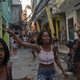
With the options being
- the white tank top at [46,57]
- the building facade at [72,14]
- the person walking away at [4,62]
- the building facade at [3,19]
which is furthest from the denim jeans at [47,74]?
the building facade at [72,14]

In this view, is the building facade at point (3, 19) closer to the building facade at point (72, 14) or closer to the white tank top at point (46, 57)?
the building facade at point (72, 14)

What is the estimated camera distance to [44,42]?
6316 mm

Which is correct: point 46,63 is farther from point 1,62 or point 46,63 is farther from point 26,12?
point 26,12

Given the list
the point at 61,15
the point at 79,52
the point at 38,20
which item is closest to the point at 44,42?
the point at 79,52

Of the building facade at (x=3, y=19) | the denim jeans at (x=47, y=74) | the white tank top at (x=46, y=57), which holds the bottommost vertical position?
the denim jeans at (x=47, y=74)

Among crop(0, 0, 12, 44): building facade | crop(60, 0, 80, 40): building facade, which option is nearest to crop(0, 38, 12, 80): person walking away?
crop(0, 0, 12, 44): building facade

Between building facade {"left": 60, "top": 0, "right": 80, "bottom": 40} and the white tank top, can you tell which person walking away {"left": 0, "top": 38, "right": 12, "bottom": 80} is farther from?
building facade {"left": 60, "top": 0, "right": 80, "bottom": 40}

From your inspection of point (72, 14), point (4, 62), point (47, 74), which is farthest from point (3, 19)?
point (4, 62)

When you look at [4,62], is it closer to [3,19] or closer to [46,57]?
[46,57]

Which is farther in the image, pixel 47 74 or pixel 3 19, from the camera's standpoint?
pixel 3 19

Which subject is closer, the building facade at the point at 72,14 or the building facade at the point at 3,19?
the building facade at the point at 3,19

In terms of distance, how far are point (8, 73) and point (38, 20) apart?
48.1 metres

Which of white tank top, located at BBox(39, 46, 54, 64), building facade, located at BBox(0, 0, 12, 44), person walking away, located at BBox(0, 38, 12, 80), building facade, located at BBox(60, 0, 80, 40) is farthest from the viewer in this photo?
building facade, located at BBox(60, 0, 80, 40)

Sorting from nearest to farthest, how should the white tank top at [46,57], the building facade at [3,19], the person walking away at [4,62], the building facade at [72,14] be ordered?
the person walking away at [4,62] < the white tank top at [46,57] < the building facade at [3,19] < the building facade at [72,14]
